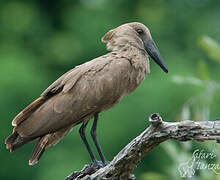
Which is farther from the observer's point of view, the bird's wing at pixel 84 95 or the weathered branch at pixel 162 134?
the bird's wing at pixel 84 95

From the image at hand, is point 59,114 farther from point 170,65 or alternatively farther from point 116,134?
point 170,65

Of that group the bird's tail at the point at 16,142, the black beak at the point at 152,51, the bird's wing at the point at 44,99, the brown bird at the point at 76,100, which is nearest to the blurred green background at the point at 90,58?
the black beak at the point at 152,51

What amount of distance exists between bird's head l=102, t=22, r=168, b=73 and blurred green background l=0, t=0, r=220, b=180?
372cm

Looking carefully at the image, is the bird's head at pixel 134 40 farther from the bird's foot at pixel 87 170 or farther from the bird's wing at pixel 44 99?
the bird's foot at pixel 87 170

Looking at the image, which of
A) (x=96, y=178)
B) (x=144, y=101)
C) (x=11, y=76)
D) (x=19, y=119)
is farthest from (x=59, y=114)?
(x=11, y=76)

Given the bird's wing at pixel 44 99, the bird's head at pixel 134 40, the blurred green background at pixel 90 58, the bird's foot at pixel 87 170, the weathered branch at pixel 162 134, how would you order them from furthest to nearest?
the blurred green background at pixel 90 58, the bird's head at pixel 134 40, the bird's wing at pixel 44 99, the bird's foot at pixel 87 170, the weathered branch at pixel 162 134

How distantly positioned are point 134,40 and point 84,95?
97 centimetres

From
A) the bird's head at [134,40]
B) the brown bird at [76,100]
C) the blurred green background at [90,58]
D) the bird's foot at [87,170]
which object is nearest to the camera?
the bird's foot at [87,170]

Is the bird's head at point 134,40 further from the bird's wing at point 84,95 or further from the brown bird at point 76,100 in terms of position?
the bird's wing at point 84,95

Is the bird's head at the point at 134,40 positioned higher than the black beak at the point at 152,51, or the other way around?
the bird's head at the point at 134,40

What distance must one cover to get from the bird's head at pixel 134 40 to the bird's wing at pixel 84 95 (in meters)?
0.47

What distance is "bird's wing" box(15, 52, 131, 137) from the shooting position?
21.6 feet

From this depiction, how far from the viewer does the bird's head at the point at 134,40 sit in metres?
7.21

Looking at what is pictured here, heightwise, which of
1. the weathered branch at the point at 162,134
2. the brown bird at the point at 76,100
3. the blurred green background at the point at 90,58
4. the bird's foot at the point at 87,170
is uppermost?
the brown bird at the point at 76,100
